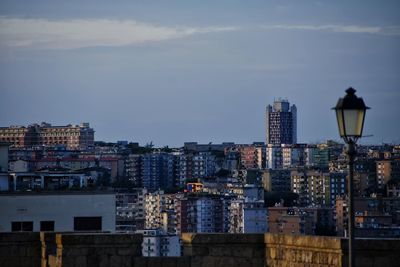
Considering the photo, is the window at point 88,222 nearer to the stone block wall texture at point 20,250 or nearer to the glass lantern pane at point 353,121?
the stone block wall texture at point 20,250

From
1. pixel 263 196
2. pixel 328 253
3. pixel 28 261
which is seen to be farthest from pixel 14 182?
pixel 263 196

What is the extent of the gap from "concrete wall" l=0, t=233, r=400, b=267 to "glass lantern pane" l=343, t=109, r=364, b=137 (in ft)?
3.01

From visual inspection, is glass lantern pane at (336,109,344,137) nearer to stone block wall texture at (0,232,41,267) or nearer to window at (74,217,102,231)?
stone block wall texture at (0,232,41,267)

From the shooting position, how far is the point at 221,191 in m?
189

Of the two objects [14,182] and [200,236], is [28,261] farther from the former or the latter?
[14,182]

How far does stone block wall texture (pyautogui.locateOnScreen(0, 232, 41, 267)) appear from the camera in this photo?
53.6ft

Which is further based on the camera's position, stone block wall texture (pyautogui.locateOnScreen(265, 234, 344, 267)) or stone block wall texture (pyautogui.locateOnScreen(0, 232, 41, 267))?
stone block wall texture (pyautogui.locateOnScreen(0, 232, 41, 267))

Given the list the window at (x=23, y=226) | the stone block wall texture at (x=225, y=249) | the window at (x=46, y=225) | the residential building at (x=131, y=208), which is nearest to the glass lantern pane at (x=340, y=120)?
the stone block wall texture at (x=225, y=249)

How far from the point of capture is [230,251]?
568 inches

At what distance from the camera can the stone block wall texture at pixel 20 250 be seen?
16.3 meters

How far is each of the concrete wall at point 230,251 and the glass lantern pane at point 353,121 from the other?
3.01ft

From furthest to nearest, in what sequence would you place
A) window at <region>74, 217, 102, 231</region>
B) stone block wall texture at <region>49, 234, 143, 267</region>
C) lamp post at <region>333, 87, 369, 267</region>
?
window at <region>74, 217, 102, 231</region> < stone block wall texture at <region>49, 234, 143, 267</region> < lamp post at <region>333, 87, 369, 267</region>

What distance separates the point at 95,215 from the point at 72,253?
18.6 meters

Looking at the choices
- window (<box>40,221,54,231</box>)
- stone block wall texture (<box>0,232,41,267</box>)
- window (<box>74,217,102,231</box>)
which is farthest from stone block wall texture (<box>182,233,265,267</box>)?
window (<box>74,217,102,231</box>)
